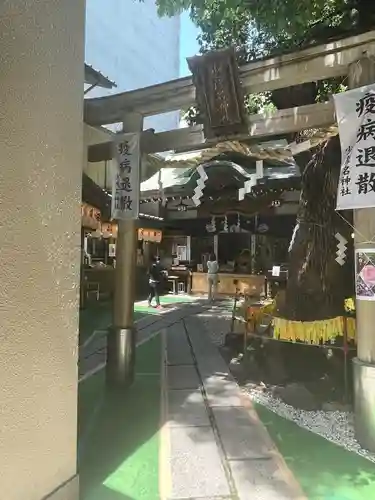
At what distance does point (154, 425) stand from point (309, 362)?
275cm

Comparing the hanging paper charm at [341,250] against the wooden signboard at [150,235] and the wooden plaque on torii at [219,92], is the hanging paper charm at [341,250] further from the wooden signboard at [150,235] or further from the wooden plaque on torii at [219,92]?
the wooden signboard at [150,235]

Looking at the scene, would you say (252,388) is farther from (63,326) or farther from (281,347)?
(63,326)

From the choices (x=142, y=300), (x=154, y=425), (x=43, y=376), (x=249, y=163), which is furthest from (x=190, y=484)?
(x=142, y=300)

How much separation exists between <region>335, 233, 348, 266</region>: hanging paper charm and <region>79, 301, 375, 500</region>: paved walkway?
2588mm

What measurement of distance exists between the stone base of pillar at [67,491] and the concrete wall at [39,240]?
0.05 ft

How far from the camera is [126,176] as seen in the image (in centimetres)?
620

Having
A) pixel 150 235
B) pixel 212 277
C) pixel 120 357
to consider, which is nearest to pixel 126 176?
pixel 120 357

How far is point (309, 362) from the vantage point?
6.55 meters

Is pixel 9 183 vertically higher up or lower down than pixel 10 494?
higher up

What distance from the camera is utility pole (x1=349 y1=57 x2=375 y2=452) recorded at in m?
4.39

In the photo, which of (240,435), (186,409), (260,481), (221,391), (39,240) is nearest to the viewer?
(39,240)

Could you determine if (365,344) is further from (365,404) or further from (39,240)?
(39,240)

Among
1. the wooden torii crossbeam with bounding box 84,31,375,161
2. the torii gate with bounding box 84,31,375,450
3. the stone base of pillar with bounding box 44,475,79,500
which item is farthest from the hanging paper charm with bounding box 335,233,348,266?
the stone base of pillar with bounding box 44,475,79,500

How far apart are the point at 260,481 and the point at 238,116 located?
159 inches
